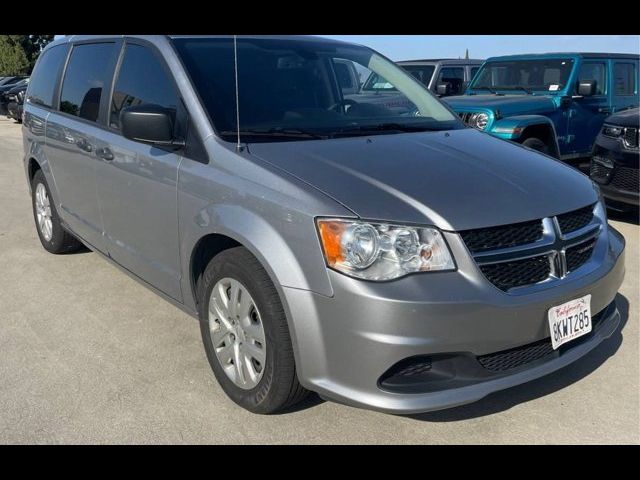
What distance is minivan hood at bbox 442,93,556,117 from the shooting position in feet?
25.9

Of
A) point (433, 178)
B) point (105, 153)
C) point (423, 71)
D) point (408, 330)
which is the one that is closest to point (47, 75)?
point (105, 153)

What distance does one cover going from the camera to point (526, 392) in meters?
3.10

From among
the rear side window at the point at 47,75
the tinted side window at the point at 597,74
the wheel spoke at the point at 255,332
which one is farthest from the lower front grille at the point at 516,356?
the tinted side window at the point at 597,74

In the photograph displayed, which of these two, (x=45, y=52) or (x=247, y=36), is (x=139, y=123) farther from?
(x=45, y=52)

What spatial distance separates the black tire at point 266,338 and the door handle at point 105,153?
1.22 meters

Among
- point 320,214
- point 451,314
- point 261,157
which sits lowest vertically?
point 451,314

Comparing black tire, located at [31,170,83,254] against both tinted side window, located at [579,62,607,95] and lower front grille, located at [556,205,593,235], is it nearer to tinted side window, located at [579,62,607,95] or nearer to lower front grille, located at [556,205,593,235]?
lower front grille, located at [556,205,593,235]

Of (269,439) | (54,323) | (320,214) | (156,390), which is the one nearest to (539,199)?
(320,214)

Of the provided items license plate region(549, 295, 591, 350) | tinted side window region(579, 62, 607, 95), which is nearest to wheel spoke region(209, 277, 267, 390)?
license plate region(549, 295, 591, 350)

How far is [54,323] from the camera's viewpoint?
403 cm

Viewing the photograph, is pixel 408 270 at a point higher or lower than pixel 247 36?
lower
